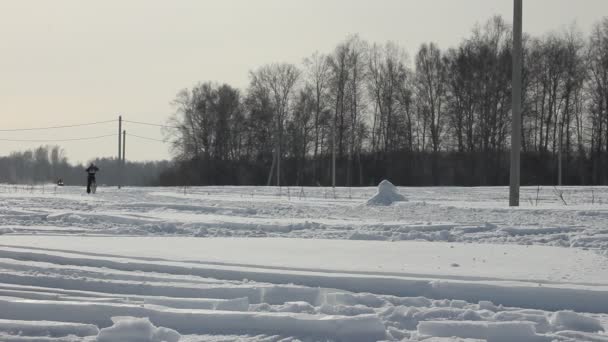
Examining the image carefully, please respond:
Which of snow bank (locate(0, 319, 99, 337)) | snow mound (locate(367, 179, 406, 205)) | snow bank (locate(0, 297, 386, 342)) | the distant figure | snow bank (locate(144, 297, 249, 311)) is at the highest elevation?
the distant figure

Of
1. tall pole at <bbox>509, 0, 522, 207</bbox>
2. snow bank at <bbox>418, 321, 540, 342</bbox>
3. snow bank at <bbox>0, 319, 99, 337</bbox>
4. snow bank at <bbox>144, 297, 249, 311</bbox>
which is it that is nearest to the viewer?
snow bank at <bbox>418, 321, 540, 342</bbox>

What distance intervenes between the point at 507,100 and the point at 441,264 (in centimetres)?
4560

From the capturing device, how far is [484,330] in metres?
5.19

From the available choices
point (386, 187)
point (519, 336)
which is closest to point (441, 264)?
point (519, 336)

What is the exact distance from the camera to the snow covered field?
17.5 ft

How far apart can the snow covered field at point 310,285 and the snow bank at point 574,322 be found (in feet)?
0.03

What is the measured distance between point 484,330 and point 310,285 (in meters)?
2.01

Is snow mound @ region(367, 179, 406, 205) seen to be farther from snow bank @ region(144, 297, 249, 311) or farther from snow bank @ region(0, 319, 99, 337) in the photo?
snow bank @ region(0, 319, 99, 337)

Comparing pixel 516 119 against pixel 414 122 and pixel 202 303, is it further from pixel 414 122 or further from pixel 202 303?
pixel 414 122

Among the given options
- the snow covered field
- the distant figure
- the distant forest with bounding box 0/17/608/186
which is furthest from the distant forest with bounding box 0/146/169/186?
the snow covered field

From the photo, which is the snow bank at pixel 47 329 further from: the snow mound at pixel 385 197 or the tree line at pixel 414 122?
the tree line at pixel 414 122

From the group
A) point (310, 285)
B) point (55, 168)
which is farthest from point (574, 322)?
point (55, 168)

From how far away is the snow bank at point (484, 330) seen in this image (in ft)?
16.7

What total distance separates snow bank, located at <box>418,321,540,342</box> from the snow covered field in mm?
10
